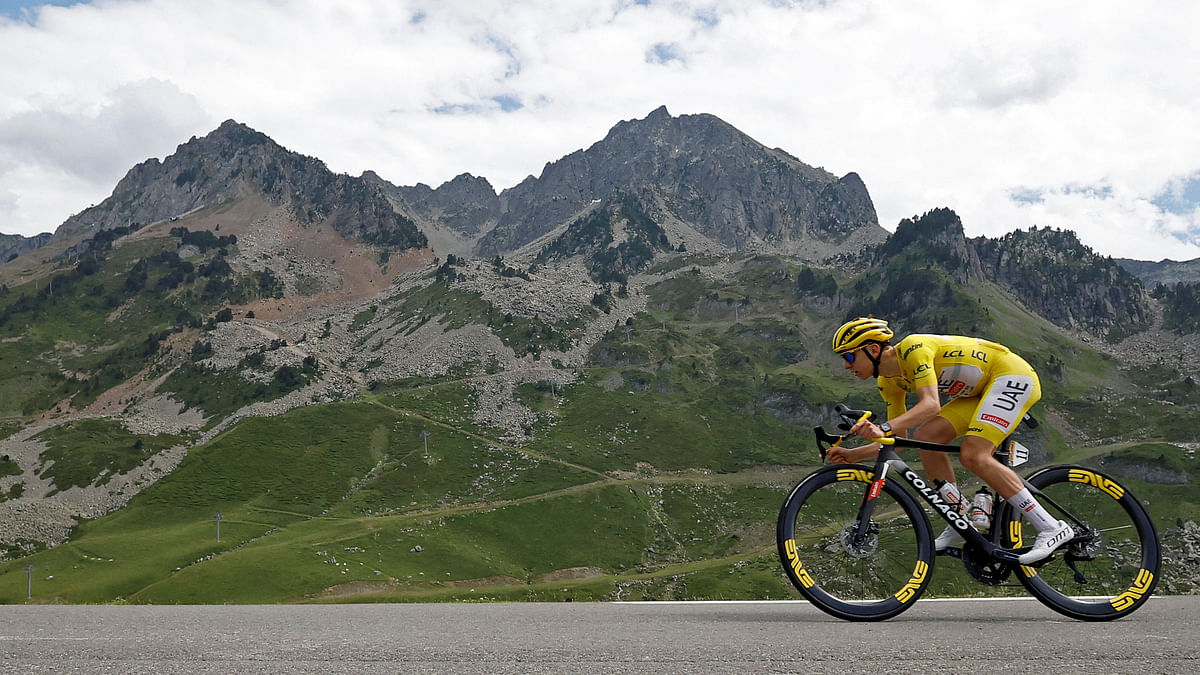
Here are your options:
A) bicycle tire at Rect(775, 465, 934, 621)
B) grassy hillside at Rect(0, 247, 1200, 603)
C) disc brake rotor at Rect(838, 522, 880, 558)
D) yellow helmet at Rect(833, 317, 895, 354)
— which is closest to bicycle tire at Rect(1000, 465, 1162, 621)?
bicycle tire at Rect(775, 465, 934, 621)

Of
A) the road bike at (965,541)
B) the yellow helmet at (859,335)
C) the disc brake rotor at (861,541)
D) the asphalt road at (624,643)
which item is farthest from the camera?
the yellow helmet at (859,335)

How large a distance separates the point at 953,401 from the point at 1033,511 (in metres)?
1.81

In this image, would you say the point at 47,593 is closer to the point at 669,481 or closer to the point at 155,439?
the point at 155,439

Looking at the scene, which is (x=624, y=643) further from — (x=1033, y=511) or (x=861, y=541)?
(x=1033, y=511)

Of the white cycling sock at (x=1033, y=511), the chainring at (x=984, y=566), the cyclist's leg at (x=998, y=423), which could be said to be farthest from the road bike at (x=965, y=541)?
the cyclist's leg at (x=998, y=423)

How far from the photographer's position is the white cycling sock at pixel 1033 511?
9539 mm

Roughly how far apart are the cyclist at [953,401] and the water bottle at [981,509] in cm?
29

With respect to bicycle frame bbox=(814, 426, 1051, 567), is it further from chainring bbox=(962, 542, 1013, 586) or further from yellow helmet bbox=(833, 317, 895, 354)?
yellow helmet bbox=(833, 317, 895, 354)

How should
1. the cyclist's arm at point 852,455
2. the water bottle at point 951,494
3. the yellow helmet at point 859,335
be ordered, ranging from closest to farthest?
the cyclist's arm at point 852,455 → the water bottle at point 951,494 → the yellow helmet at point 859,335

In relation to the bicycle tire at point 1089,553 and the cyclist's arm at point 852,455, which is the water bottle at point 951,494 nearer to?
the bicycle tire at point 1089,553

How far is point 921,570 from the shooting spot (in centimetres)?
953

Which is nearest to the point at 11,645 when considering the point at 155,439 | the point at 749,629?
the point at 749,629

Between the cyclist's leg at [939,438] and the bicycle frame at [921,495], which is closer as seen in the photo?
the bicycle frame at [921,495]

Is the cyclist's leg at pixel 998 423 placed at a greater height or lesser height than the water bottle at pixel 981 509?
greater
